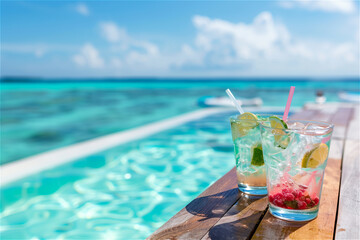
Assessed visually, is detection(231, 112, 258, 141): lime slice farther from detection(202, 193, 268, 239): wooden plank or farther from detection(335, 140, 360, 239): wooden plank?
detection(335, 140, 360, 239): wooden plank

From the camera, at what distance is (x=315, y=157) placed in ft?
2.29

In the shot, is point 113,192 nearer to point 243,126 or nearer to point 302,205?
point 243,126

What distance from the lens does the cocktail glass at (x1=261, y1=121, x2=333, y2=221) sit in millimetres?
694

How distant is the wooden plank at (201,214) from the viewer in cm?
68

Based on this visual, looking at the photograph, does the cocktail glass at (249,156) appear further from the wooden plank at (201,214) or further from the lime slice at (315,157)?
the lime slice at (315,157)

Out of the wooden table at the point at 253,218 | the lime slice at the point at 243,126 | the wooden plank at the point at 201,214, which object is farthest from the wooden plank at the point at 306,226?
the lime slice at the point at 243,126

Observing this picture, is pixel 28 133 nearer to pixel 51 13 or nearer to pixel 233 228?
pixel 233 228

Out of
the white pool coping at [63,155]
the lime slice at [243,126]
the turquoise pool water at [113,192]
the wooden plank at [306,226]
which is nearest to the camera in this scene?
the wooden plank at [306,226]

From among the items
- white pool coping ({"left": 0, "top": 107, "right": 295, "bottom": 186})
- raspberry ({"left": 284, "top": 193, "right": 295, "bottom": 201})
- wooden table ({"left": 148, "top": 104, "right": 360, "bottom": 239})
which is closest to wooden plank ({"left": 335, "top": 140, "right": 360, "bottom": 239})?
wooden table ({"left": 148, "top": 104, "right": 360, "bottom": 239})

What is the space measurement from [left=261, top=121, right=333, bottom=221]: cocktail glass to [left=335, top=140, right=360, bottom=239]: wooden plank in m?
0.07

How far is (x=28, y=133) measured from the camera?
300 inches

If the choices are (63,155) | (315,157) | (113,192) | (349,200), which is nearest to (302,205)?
(315,157)

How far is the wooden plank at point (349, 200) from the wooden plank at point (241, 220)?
174mm

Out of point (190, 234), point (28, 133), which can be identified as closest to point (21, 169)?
point (190, 234)
